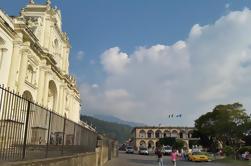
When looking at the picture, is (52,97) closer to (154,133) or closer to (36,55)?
(36,55)

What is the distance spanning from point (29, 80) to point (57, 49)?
16681 millimetres

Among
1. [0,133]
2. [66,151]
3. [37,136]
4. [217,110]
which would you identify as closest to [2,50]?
[66,151]

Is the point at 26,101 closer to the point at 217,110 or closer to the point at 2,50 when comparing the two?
the point at 2,50

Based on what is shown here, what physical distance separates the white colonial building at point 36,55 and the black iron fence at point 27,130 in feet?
53.6

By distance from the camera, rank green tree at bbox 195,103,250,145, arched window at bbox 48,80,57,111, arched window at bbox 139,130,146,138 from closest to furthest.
Answer: arched window at bbox 48,80,57,111
green tree at bbox 195,103,250,145
arched window at bbox 139,130,146,138

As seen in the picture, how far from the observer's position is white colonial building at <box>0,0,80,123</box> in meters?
35.2

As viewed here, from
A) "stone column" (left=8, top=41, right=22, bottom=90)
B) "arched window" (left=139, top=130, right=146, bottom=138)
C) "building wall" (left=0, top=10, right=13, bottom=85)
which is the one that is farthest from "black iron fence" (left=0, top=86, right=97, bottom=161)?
"arched window" (left=139, top=130, right=146, bottom=138)

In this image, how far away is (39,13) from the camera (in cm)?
5112

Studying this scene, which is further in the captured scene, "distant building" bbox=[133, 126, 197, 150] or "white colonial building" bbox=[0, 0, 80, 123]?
"distant building" bbox=[133, 126, 197, 150]

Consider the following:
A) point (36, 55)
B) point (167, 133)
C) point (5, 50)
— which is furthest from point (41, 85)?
point (167, 133)

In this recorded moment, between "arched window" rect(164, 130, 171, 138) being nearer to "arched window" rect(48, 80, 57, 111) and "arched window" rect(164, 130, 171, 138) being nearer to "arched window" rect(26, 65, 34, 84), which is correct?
"arched window" rect(48, 80, 57, 111)

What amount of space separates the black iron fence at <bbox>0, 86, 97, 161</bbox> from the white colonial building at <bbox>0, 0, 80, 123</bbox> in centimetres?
1633

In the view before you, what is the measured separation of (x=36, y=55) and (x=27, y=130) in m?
35.6

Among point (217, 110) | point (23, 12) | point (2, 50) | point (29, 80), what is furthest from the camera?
point (217, 110)
